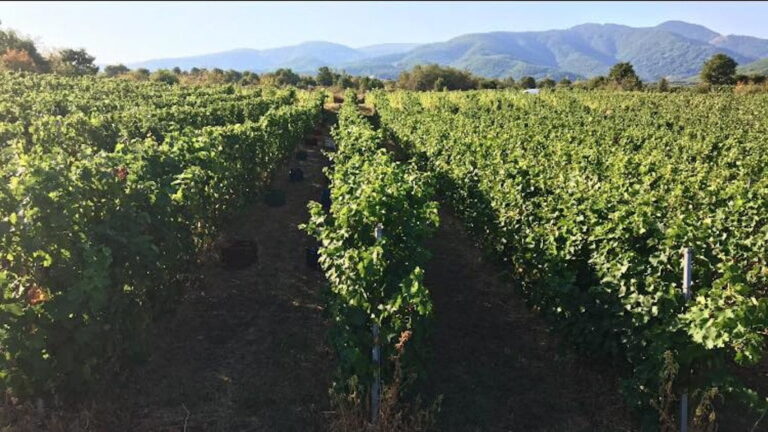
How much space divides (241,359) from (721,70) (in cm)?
6590

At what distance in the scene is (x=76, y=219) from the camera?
4.61m

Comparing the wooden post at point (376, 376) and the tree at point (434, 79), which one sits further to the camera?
the tree at point (434, 79)

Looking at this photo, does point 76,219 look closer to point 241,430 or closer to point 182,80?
point 241,430

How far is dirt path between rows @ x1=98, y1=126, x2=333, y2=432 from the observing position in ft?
16.7

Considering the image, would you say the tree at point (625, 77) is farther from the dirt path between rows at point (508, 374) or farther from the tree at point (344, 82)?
the dirt path between rows at point (508, 374)

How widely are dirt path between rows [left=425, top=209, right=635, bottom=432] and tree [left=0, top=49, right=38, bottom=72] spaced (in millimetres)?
62253

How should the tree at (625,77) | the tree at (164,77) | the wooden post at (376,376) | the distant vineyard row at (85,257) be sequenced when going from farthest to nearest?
the tree at (164,77), the tree at (625,77), the wooden post at (376,376), the distant vineyard row at (85,257)

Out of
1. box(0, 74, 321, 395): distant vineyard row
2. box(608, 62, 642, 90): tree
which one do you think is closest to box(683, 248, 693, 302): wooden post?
box(0, 74, 321, 395): distant vineyard row

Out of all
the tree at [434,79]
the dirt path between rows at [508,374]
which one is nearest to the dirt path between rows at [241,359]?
the dirt path between rows at [508,374]

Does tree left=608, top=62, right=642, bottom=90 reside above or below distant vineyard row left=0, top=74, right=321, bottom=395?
above

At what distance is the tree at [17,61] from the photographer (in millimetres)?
55656

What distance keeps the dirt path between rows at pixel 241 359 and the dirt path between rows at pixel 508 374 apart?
4.36 ft

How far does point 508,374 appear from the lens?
6008 millimetres

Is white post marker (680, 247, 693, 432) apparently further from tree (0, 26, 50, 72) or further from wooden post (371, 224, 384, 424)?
tree (0, 26, 50, 72)
